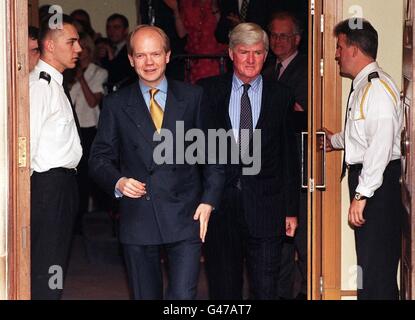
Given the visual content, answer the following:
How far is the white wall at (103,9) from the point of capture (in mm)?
11492

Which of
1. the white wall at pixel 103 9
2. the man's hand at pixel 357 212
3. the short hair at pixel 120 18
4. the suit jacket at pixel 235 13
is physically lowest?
the man's hand at pixel 357 212

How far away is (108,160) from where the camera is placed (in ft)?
17.9

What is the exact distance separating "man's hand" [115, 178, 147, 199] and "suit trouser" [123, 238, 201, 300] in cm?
30

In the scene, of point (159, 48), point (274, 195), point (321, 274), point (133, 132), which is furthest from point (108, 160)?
point (321, 274)

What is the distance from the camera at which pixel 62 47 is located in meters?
6.10

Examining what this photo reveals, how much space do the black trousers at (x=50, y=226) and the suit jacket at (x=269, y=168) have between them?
0.83 metres

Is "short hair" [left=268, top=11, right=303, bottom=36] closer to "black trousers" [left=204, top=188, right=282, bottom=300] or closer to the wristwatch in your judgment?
"black trousers" [left=204, top=188, right=282, bottom=300]

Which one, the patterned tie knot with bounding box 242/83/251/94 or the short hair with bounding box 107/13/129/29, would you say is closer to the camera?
the patterned tie knot with bounding box 242/83/251/94

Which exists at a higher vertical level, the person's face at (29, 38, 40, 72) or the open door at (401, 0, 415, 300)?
the person's face at (29, 38, 40, 72)

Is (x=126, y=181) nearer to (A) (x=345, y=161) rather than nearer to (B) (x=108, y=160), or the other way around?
(B) (x=108, y=160)

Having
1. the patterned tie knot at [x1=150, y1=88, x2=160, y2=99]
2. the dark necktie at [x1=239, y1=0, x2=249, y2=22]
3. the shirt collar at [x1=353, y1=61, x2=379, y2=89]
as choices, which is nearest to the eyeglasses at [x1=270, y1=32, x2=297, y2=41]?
the dark necktie at [x1=239, y1=0, x2=249, y2=22]

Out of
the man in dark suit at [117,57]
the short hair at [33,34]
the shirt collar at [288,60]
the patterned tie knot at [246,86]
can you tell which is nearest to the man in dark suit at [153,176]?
the patterned tie knot at [246,86]

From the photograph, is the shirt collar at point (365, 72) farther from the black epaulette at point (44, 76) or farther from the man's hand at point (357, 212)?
the black epaulette at point (44, 76)

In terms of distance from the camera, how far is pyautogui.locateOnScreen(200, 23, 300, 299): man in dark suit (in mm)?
5891
